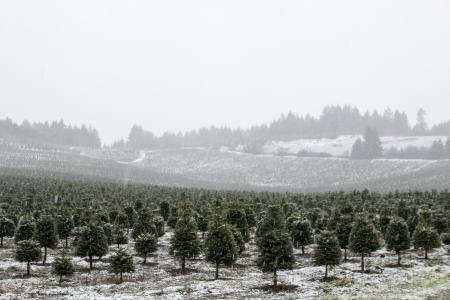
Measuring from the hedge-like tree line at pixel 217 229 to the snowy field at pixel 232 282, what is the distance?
1.82 meters

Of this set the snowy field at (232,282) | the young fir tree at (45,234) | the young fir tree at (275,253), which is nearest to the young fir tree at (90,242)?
the snowy field at (232,282)

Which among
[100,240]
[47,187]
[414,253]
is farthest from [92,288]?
[47,187]

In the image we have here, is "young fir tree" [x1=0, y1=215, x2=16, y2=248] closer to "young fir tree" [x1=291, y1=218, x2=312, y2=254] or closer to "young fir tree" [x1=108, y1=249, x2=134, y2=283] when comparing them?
"young fir tree" [x1=108, y1=249, x2=134, y2=283]

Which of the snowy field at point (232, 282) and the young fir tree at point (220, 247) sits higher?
the young fir tree at point (220, 247)

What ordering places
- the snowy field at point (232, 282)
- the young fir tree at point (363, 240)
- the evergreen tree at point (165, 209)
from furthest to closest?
the evergreen tree at point (165, 209) < the young fir tree at point (363, 240) < the snowy field at point (232, 282)

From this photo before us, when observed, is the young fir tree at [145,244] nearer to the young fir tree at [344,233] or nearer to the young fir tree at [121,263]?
the young fir tree at [121,263]

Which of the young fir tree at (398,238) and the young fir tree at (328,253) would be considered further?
the young fir tree at (398,238)

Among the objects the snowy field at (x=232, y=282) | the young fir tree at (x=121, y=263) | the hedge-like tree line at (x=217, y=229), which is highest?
the hedge-like tree line at (x=217, y=229)

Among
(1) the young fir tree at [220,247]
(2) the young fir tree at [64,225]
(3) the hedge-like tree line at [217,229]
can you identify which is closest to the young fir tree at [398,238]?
(3) the hedge-like tree line at [217,229]

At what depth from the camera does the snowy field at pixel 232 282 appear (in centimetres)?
4497

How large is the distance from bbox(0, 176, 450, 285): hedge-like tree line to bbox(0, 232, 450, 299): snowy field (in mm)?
1816

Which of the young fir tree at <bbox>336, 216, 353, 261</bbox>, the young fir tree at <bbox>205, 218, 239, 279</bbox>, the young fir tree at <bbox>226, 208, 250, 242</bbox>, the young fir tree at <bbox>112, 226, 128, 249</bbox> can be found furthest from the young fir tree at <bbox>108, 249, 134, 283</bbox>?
the young fir tree at <bbox>336, 216, 353, 261</bbox>

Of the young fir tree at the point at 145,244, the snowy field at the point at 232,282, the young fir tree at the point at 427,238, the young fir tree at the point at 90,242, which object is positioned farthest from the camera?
the young fir tree at the point at 145,244

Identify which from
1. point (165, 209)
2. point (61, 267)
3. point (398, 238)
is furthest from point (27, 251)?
point (165, 209)
